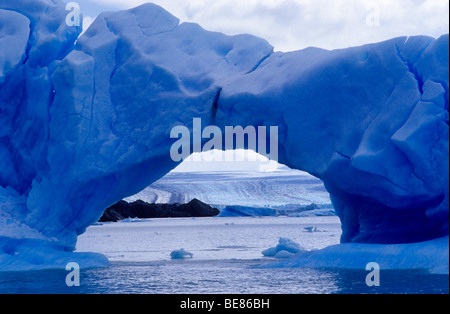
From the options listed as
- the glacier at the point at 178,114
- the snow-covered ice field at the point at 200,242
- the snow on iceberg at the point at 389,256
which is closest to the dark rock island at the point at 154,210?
the snow-covered ice field at the point at 200,242

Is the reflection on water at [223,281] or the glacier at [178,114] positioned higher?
the glacier at [178,114]

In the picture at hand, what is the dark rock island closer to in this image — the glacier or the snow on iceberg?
the glacier

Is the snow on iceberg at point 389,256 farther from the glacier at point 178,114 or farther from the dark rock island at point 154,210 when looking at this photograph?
the dark rock island at point 154,210

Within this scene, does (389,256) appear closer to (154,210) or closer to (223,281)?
(223,281)

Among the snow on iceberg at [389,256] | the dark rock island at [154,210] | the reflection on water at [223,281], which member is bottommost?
→ the reflection on water at [223,281]

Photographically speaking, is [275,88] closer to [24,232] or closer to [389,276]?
[389,276]

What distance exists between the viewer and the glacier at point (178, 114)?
26.5 ft

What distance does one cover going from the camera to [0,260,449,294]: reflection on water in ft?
21.8

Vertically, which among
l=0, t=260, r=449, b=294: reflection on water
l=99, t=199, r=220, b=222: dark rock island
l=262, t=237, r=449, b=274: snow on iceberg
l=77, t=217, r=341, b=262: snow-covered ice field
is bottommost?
l=0, t=260, r=449, b=294: reflection on water

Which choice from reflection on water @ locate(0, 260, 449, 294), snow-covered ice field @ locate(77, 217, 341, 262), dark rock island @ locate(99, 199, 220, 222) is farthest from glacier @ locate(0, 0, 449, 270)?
dark rock island @ locate(99, 199, 220, 222)

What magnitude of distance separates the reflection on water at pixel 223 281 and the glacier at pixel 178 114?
3.56 ft

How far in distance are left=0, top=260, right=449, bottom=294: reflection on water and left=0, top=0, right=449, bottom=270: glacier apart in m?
1.09
